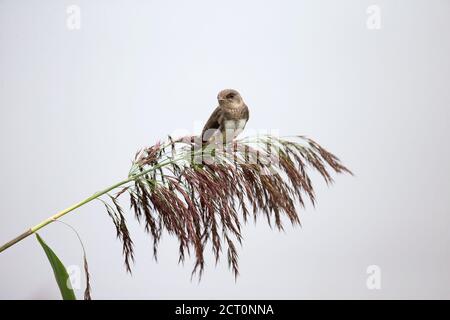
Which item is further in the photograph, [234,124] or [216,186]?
[234,124]

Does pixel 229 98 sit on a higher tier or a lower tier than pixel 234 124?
higher

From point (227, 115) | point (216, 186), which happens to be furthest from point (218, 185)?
point (227, 115)

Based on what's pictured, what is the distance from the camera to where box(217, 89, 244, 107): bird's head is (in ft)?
6.28

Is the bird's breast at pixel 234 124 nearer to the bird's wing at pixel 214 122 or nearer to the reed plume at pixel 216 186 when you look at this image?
the bird's wing at pixel 214 122

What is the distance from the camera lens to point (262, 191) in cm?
124

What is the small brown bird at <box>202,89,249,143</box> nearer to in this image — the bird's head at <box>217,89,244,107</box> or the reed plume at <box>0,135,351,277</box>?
the bird's head at <box>217,89,244,107</box>

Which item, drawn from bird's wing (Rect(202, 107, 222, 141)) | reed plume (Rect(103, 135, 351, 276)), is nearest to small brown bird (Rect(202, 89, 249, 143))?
bird's wing (Rect(202, 107, 222, 141))

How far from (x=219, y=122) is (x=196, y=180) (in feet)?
2.68

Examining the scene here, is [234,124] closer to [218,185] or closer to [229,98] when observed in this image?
[229,98]

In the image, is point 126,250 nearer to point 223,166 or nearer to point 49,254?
point 49,254

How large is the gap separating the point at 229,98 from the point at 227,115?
7 cm

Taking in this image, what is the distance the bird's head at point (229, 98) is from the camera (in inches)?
75.4

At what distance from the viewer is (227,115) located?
1933 millimetres

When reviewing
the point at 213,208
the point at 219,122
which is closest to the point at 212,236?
the point at 213,208
